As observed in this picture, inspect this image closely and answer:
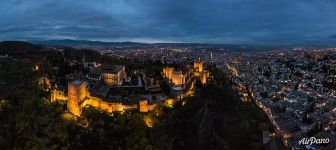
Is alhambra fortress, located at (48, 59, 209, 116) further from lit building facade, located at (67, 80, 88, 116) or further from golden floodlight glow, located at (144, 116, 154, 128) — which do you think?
golden floodlight glow, located at (144, 116, 154, 128)

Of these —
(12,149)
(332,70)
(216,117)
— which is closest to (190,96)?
(216,117)

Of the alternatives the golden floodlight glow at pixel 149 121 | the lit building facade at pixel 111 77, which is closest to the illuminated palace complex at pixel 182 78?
the golden floodlight glow at pixel 149 121

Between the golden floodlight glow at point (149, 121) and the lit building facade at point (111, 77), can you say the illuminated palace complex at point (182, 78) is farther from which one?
the lit building facade at point (111, 77)

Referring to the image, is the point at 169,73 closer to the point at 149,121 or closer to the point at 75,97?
the point at 149,121

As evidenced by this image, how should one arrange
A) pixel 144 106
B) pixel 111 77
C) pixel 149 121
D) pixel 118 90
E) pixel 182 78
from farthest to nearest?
Answer: 1. pixel 182 78
2. pixel 111 77
3. pixel 118 90
4. pixel 144 106
5. pixel 149 121

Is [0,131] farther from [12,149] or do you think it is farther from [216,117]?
[216,117]

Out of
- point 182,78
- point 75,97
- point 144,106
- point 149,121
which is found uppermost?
point 182,78

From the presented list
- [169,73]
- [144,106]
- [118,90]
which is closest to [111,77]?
[118,90]

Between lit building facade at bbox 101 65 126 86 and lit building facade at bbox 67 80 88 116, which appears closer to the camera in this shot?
lit building facade at bbox 67 80 88 116

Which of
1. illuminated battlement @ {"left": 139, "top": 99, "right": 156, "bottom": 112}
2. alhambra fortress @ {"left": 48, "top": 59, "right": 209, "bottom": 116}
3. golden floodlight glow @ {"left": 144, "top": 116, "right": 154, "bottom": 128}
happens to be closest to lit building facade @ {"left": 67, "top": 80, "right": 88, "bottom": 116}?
alhambra fortress @ {"left": 48, "top": 59, "right": 209, "bottom": 116}
